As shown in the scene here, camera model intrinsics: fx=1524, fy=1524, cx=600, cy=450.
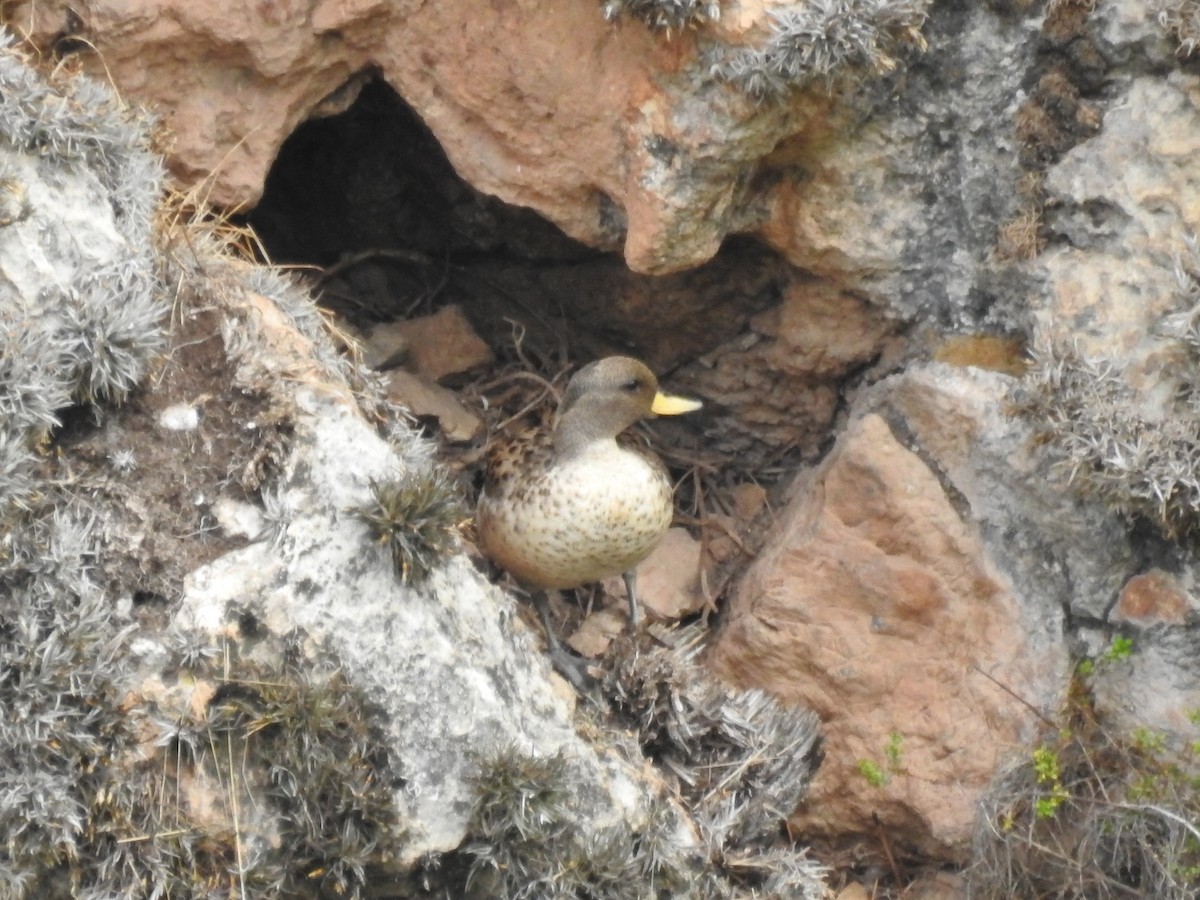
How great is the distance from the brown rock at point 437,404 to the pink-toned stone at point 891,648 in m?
1.29

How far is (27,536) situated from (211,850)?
0.87 metres

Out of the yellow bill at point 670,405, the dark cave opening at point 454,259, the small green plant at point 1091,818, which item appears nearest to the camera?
the small green plant at point 1091,818

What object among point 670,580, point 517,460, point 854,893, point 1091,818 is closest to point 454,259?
point 517,460

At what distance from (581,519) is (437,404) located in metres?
1.05

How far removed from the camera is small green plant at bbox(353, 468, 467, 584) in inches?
149

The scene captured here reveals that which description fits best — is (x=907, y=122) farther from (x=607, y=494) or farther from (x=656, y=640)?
(x=656, y=640)

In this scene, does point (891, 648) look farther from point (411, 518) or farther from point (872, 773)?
point (411, 518)

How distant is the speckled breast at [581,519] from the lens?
4.70 meters

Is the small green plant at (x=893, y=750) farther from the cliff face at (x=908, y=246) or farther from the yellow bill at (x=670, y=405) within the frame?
the yellow bill at (x=670, y=405)

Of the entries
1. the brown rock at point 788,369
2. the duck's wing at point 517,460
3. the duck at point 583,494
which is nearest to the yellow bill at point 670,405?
the duck at point 583,494

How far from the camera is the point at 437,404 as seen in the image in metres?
5.51

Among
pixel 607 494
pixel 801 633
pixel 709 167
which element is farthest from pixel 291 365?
pixel 801 633

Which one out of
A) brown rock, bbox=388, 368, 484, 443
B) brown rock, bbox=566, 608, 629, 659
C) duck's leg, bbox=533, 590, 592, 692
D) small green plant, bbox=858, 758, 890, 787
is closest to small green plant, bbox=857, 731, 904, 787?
small green plant, bbox=858, 758, 890, 787

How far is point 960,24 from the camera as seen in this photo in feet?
15.6
